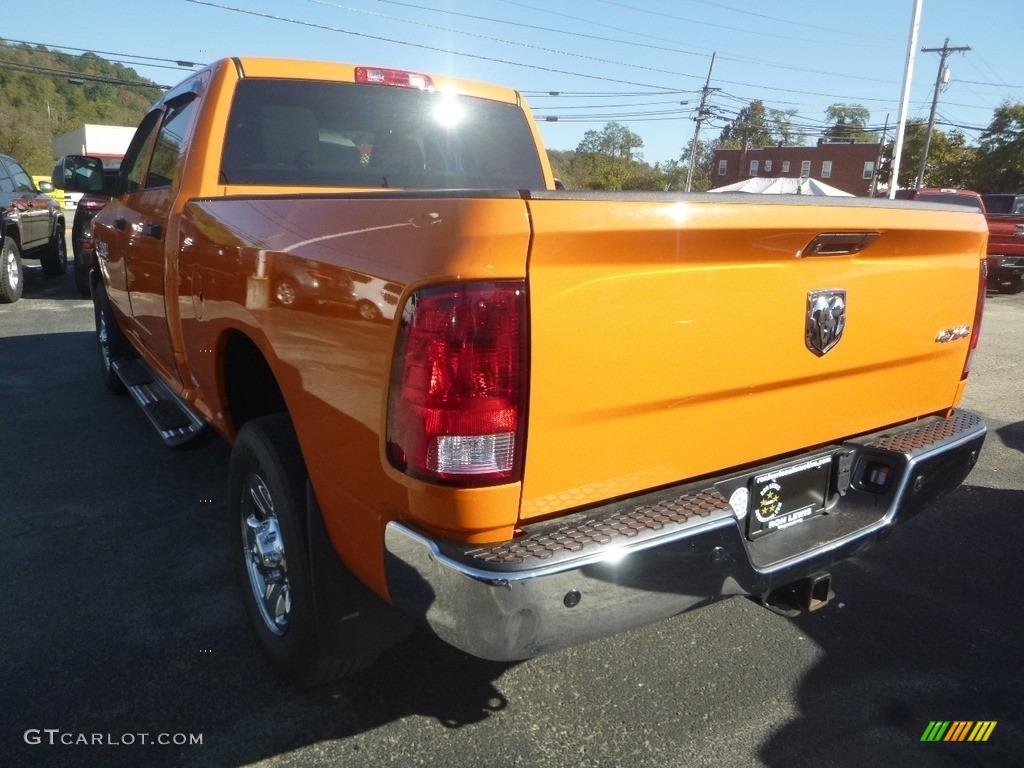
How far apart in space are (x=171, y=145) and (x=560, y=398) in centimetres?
289

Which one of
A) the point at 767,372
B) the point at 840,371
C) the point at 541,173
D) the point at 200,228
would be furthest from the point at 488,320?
the point at 541,173

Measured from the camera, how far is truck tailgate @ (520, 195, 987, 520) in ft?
5.35

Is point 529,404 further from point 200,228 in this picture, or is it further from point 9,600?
Answer: point 9,600

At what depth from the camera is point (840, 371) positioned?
7.19 feet

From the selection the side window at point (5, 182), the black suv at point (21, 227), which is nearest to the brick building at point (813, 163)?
the black suv at point (21, 227)

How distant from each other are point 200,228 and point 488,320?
66.9 inches

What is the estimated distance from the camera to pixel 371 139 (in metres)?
3.61

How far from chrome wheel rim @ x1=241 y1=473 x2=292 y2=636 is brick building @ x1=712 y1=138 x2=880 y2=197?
209 feet

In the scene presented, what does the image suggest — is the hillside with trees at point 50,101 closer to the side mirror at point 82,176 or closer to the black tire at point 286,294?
the side mirror at point 82,176

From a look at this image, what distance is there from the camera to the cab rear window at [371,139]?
3.32 meters

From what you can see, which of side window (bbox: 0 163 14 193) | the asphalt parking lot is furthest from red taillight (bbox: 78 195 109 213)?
the asphalt parking lot

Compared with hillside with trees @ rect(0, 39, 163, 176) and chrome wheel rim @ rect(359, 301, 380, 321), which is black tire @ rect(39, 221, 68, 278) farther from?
hillside with trees @ rect(0, 39, 163, 176)

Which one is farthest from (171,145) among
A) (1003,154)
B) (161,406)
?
(1003,154)

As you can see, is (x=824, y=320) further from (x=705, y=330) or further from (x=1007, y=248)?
(x=1007, y=248)
